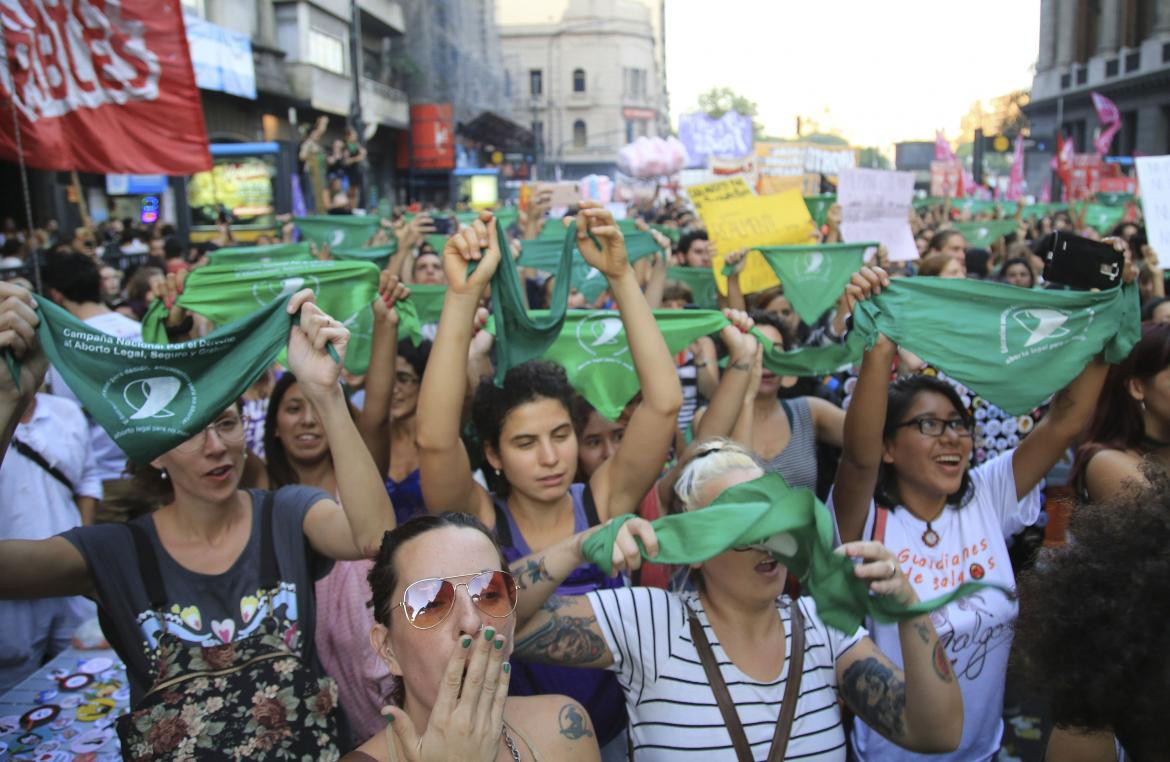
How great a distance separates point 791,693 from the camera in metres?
2.15

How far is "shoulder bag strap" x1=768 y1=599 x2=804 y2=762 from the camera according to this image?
2098 millimetres

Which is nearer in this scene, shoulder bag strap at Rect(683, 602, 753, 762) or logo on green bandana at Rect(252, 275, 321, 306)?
shoulder bag strap at Rect(683, 602, 753, 762)

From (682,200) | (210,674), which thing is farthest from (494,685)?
(682,200)

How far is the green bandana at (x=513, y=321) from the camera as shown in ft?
10.0

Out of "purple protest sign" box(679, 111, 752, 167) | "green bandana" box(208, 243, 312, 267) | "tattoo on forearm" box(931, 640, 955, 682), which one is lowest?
"tattoo on forearm" box(931, 640, 955, 682)

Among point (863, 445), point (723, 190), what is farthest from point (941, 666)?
point (723, 190)

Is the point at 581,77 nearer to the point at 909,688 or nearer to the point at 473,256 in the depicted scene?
the point at 473,256

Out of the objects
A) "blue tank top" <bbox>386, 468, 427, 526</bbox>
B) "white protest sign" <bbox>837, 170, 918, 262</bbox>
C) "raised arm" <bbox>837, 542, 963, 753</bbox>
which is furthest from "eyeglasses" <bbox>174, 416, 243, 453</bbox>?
"white protest sign" <bbox>837, 170, 918, 262</bbox>

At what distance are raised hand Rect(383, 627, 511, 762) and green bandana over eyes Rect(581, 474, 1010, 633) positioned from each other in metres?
0.38

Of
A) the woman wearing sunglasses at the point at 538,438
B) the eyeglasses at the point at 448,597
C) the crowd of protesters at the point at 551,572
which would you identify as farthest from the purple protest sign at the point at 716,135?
the eyeglasses at the point at 448,597

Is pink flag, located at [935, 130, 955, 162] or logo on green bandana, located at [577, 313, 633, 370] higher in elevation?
pink flag, located at [935, 130, 955, 162]

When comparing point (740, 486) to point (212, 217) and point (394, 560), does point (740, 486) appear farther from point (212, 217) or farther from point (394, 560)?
point (212, 217)

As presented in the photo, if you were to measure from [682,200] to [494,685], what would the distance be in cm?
1854

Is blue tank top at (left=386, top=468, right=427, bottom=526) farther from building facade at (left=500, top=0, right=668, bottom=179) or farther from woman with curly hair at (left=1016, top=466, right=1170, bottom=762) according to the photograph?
building facade at (left=500, top=0, right=668, bottom=179)
